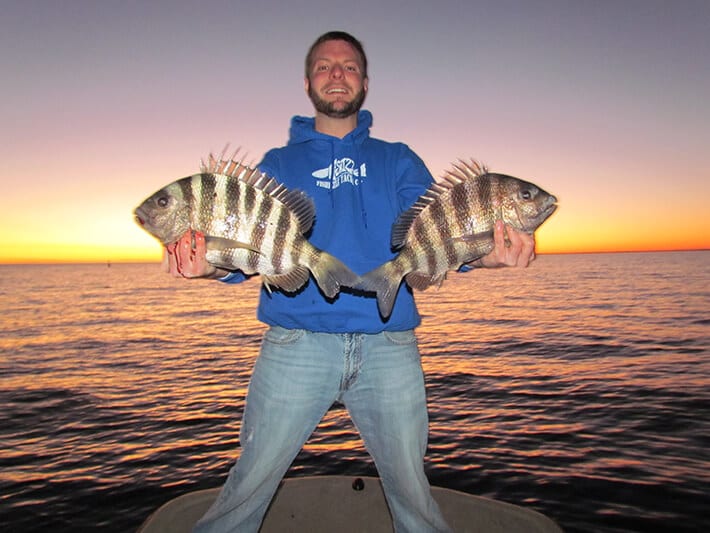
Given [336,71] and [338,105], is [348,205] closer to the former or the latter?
[338,105]

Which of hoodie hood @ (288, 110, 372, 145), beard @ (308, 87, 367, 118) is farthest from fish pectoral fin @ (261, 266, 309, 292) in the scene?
beard @ (308, 87, 367, 118)

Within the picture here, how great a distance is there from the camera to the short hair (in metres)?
3.99

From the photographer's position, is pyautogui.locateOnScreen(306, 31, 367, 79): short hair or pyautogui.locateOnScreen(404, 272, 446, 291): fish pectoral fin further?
pyautogui.locateOnScreen(306, 31, 367, 79): short hair

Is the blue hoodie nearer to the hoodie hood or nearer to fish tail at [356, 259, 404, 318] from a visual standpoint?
the hoodie hood

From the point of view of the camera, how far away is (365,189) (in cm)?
387

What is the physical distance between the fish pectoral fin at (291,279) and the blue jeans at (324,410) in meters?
0.43

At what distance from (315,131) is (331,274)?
4.94ft

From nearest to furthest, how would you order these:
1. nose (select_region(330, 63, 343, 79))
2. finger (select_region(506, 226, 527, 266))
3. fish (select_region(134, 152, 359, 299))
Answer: fish (select_region(134, 152, 359, 299)), finger (select_region(506, 226, 527, 266)), nose (select_region(330, 63, 343, 79))

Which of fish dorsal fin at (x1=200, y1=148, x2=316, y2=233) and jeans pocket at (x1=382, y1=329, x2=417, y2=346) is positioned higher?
fish dorsal fin at (x1=200, y1=148, x2=316, y2=233)

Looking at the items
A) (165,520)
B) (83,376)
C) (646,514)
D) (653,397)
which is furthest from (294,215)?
(83,376)

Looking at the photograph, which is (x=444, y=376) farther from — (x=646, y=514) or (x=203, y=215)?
(x=203, y=215)

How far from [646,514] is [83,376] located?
16779 mm

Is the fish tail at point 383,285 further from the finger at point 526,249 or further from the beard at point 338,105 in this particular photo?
the beard at point 338,105

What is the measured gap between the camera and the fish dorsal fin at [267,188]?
3.43m
